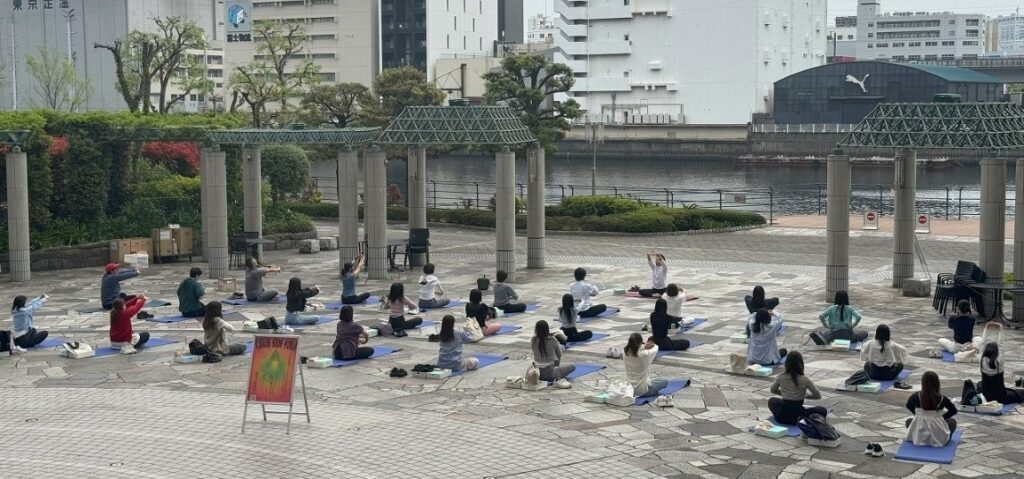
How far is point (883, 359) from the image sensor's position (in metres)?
20.9

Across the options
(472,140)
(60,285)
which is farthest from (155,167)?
(472,140)

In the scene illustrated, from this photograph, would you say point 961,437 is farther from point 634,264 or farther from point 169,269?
point 169,269

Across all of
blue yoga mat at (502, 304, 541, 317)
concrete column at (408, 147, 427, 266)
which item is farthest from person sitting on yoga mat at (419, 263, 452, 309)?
concrete column at (408, 147, 427, 266)

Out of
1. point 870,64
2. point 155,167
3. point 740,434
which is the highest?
point 870,64

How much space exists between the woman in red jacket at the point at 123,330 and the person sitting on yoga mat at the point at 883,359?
13227mm

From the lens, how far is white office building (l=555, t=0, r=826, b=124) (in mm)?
147500

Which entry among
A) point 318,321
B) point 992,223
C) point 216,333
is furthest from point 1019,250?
point 216,333

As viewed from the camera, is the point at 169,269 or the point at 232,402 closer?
the point at 232,402

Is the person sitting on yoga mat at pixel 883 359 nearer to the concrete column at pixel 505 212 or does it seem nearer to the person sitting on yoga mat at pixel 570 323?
the person sitting on yoga mat at pixel 570 323

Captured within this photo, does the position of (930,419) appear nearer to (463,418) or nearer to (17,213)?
(463,418)

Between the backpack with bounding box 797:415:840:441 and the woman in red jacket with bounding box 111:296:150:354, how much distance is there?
13.1 meters

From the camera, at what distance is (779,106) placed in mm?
142000

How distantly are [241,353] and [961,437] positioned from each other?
1272 cm

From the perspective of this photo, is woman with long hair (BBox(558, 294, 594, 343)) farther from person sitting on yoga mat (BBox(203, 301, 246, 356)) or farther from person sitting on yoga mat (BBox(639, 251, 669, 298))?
person sitting on yoga mat (BBox(203, 301, 246, 356))
